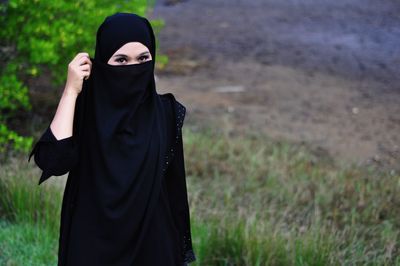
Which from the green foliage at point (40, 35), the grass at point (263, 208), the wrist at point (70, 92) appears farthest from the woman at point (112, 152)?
the green foliage at point (40, 35)

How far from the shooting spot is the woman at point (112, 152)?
103 inches

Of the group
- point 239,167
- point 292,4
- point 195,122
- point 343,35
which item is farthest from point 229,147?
point 292,4

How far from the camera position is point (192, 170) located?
689 centimetres

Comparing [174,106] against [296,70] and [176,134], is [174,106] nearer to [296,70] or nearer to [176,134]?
[176,134]

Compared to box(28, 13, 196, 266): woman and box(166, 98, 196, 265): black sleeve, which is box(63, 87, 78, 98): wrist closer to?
box(28, 13, 196, 266): woman

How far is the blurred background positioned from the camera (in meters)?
4.72

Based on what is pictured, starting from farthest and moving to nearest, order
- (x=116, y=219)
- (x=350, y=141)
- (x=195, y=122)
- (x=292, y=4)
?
(x=292, y=4)
(x=195, y=122)
(x=350, y=141)
(x=116, y=219)

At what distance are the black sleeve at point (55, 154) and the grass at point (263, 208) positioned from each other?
207 centimetres

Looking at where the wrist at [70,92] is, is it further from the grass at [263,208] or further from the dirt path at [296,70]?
the dirt path at [296,70]

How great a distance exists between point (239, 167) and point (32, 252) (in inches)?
118

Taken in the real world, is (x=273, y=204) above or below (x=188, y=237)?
below

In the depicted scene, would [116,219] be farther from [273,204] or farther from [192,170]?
[192,170]

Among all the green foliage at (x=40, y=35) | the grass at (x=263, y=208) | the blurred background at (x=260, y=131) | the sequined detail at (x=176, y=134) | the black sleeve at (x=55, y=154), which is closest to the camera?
the black sleeve at (x=55, y=154)

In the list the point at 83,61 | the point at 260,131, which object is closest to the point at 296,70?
the point at 260,131
